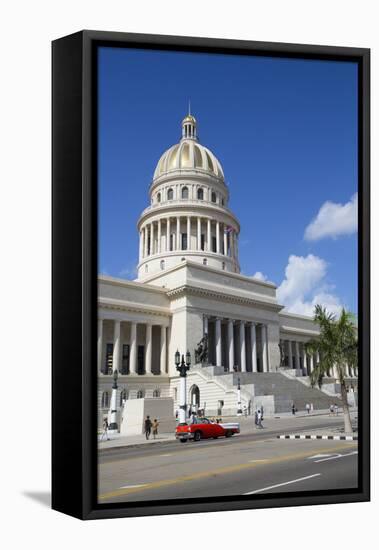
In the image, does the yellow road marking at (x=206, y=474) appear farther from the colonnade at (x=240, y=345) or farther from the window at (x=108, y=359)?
the colonnade at (x=240, y=345)

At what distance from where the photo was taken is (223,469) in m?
13.2

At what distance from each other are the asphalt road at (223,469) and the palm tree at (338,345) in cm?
171

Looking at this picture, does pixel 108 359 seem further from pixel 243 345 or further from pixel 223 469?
pixel 223 469

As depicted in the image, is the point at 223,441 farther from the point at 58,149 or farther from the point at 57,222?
the point at 58,149

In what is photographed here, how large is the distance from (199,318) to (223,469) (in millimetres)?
32862

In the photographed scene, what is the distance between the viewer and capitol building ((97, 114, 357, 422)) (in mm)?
35625

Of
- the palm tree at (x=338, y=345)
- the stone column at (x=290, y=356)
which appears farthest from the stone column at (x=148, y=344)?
the palm tree at (x=338, y=345)

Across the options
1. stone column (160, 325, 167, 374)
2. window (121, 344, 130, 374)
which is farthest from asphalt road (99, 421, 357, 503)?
stone column (160, 325, 167, 374)

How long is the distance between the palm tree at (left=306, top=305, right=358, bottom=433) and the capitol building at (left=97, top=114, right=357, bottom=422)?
14.3 feet

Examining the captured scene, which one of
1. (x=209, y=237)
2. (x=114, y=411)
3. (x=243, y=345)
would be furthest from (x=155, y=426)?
(x=209, y=237)

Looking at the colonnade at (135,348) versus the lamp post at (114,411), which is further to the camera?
the colonnade at (135,348)

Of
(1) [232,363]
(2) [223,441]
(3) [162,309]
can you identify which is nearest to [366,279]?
(2) [223,441]

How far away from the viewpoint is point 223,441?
1580 centimetres

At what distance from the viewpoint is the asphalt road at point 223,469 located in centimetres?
1220
